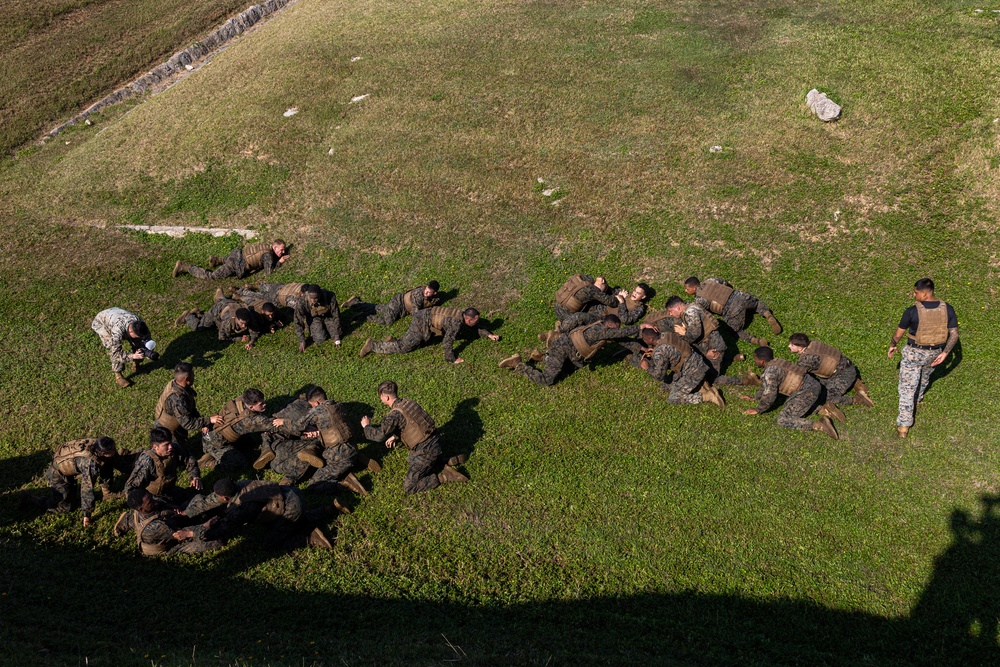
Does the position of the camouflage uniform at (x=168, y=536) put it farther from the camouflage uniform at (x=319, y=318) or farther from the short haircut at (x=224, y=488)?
the camouflage uniform at (x=319, y=318)

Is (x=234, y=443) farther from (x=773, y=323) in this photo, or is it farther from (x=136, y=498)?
(x=773, y=323)

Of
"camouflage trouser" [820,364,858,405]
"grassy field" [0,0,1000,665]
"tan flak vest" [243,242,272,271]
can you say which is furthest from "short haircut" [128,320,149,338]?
"camouflage trouser" [820,364,858,405]

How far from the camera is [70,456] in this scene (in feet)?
40.9

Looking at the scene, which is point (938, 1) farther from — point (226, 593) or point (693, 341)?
point (226, 593)

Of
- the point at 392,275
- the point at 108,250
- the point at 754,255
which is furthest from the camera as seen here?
the point at 108,250

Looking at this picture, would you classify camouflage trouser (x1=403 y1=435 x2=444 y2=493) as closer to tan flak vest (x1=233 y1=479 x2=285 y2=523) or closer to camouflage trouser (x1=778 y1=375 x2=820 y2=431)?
tan flak vest (x1=233 y1=479 x2=285 y2=523)

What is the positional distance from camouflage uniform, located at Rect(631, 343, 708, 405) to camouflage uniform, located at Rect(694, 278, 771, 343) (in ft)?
7.01

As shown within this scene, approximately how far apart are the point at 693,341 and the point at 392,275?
9.19 metres

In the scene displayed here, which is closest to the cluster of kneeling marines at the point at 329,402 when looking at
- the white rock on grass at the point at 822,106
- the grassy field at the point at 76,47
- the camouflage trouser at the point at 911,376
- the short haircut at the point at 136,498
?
the short haircut at the point at 136,498

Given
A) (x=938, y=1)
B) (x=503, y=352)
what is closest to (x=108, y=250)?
(x=503, y=352)

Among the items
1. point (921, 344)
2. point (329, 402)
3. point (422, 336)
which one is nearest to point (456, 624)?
point (329, 402)

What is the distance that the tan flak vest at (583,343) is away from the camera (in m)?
14.8

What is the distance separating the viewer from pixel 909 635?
9.67m

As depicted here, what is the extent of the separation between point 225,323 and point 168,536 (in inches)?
274
